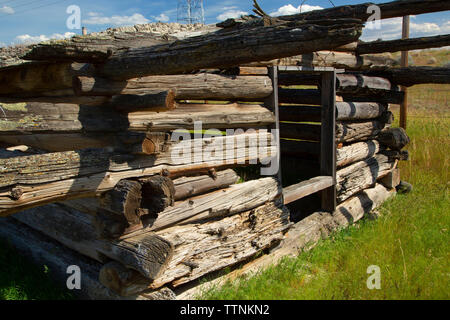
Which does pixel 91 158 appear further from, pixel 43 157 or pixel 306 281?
pixel 306 281

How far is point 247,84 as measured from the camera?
4109 mm

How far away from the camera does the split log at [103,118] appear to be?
108 inches

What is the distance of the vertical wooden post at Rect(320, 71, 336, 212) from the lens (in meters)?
5.35

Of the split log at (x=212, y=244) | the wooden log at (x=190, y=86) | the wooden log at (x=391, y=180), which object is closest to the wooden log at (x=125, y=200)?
the split log at (x=212, y=244)

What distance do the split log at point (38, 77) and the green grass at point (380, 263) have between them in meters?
2.18

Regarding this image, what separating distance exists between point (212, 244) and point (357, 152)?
3.41 meters

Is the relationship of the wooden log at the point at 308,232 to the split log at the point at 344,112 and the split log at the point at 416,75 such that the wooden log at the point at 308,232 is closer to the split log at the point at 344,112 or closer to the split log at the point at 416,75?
the split log at the point at 344,112

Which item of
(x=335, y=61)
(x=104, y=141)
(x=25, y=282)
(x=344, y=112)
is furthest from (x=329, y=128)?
(x=25, y=282)

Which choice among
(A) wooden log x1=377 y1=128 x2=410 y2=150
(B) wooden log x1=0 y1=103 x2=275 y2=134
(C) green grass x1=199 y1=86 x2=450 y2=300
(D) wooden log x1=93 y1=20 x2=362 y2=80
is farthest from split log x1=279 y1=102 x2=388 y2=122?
(D) wooden log x1=93 y1=20 x2=362 y2=80

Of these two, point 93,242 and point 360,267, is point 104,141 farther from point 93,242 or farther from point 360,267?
Answer: point 360,267

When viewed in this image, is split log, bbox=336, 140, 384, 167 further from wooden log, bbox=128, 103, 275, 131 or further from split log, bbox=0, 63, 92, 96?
split log, bbox=0, 63, 92, 96

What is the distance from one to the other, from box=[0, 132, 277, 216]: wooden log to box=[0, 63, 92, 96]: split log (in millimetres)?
639
